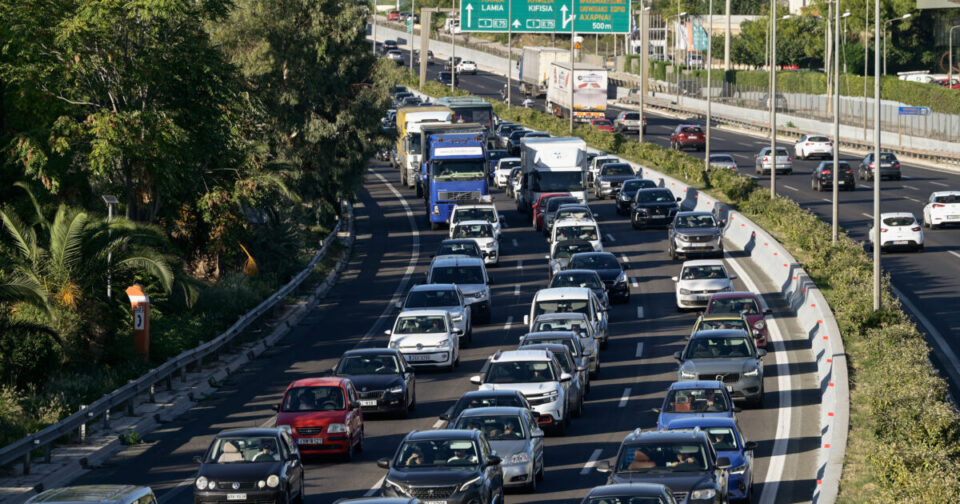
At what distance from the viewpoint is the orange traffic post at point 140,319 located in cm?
2969

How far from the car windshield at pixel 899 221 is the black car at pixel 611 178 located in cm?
1748

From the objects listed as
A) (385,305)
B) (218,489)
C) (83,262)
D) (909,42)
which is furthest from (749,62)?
(218,489)

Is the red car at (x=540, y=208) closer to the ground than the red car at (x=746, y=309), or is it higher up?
higher up

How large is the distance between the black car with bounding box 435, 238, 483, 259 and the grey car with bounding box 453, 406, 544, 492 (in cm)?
2282

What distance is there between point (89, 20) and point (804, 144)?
189 ft

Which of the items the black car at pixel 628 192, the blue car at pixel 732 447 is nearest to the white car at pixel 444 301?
the blue car at pixel 732 447

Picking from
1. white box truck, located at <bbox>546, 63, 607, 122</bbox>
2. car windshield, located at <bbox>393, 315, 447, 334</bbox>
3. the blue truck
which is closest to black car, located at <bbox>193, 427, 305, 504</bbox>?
car windshield, located at <bbox>393, 315, 447, 334</bbox>

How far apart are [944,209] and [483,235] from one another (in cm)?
1979

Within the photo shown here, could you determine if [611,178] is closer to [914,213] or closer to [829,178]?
[829,178]

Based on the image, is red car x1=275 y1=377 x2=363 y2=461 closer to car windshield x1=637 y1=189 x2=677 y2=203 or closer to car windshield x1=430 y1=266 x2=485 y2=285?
car windshield x1=430 y1=266 x2=485 y2=285

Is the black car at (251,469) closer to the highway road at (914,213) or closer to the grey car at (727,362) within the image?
the grey car at (727,362)

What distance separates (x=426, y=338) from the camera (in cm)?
3225

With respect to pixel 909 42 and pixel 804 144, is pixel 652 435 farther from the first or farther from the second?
pixel 909 42

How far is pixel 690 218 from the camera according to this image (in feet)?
159
